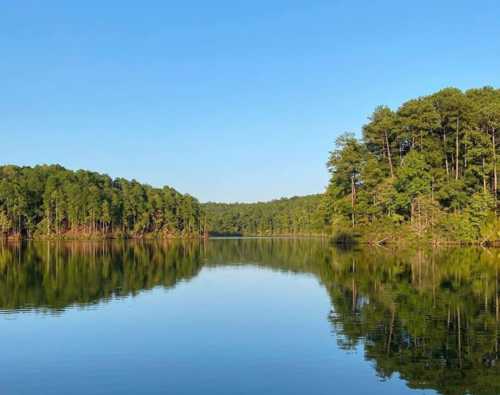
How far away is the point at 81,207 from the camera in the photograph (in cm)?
14162

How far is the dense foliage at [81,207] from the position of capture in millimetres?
138250

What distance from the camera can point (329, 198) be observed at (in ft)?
349

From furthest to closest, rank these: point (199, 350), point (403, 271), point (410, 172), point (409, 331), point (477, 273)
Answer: point (410, 172) < point (403, 271) < point (477, 273) < point (409, 331) < point (199, 350)

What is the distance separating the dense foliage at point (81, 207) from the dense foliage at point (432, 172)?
75068 mm

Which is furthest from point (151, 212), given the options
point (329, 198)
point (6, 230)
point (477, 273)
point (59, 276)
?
point (477, 273)

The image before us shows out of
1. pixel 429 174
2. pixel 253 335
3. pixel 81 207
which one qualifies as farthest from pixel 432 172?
pixel 81 207

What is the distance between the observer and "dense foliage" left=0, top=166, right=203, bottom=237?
138m

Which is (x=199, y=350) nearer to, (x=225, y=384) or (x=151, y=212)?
(x=225, y=384)

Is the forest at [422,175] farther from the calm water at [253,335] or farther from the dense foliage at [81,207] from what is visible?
the calm water at [253,335]

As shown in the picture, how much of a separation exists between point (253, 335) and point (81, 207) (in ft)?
418

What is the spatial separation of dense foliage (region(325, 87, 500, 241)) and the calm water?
38929 millimetres

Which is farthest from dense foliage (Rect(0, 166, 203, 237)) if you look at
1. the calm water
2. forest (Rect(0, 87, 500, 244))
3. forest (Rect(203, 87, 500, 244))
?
the calm water

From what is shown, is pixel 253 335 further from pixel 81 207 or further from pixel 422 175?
pixel 81 207

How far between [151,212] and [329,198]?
2842 inches
